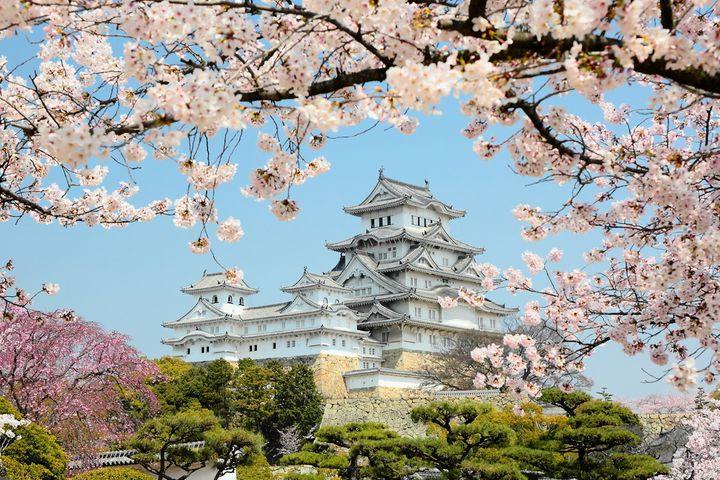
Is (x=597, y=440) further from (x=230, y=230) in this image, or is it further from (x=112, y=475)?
(x=230, y=230)

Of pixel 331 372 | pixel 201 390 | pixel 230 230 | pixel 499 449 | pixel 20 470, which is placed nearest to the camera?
pixel 230 230

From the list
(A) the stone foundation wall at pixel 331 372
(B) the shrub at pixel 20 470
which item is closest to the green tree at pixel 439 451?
(B) the shrub at pixel 20 470

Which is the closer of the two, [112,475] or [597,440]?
[597,440]

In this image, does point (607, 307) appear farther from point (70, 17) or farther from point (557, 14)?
point (70, 17)

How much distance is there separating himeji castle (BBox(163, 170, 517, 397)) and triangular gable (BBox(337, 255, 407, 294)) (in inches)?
2.2

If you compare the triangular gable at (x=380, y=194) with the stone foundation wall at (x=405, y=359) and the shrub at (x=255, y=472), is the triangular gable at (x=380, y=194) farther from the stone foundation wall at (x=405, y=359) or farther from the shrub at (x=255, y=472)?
the shrub at (x=255, y=472)

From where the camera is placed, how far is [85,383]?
1905cm

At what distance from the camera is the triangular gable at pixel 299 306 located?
37.9 meters

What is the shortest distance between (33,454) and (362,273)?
95.6 ft

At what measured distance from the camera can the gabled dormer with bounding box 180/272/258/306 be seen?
1642 inches

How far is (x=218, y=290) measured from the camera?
137ft

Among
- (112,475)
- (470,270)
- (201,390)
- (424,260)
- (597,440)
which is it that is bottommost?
(112,475)

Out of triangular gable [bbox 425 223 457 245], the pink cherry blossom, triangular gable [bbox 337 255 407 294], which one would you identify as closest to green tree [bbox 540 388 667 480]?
the pink cherry blossom

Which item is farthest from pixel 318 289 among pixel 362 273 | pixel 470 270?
pixel 470 270
